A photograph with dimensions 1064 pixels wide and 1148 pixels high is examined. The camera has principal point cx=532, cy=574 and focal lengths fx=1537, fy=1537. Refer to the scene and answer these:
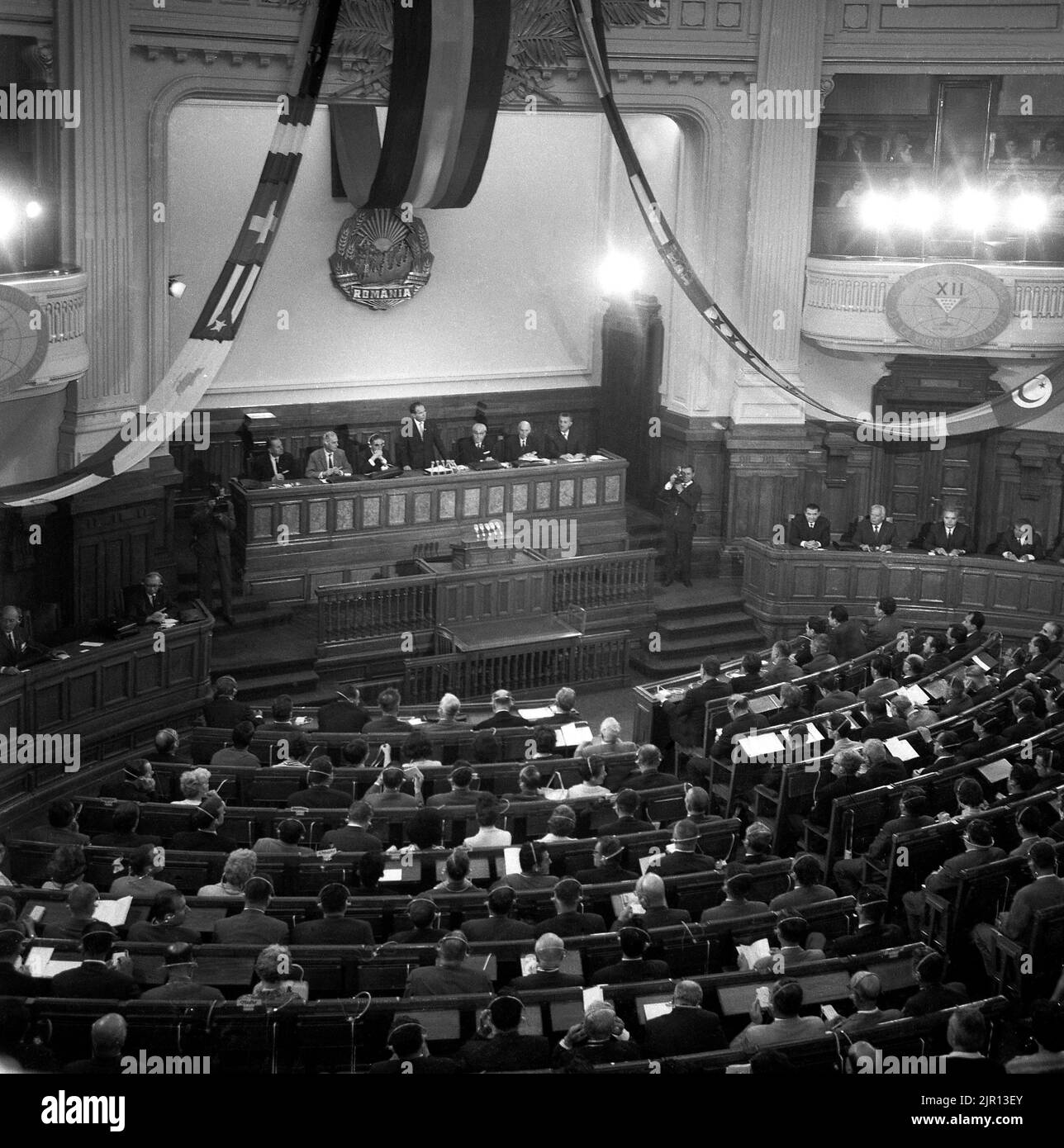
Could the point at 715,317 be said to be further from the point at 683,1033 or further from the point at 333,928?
the point at 683,1033

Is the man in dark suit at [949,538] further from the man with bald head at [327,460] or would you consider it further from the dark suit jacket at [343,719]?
the dark suit jacket at [343,719]

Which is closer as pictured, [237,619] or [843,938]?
[843,938]

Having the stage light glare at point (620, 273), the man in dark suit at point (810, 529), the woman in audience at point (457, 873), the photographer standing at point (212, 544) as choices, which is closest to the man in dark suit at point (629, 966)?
the woman in audience at point (457, 873)

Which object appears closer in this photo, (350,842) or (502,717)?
(350,842)

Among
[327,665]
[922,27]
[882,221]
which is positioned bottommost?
[327,665]

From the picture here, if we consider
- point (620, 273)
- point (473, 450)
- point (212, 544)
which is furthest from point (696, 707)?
point (620, 273)

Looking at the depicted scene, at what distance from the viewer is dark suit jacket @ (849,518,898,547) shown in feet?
53.7

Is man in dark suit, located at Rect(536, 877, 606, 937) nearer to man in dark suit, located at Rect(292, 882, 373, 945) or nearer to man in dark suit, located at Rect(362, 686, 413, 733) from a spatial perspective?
man in dark suit, located at Rect(292, 882, 373, 945)

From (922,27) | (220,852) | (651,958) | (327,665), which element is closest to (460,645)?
(327,665)

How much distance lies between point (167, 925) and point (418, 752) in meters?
2.88

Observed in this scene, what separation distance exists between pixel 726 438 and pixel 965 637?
460 cm

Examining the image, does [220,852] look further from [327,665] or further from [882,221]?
[882,221]

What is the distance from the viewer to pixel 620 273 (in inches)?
715
